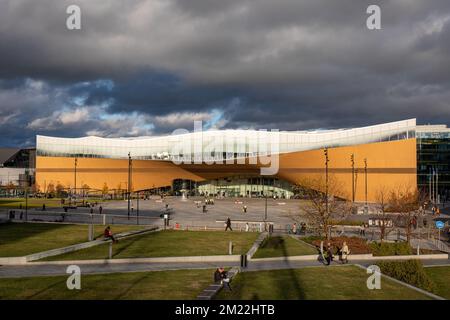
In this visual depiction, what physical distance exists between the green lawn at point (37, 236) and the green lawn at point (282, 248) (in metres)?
9.18

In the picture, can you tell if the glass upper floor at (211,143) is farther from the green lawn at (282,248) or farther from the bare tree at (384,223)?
the green lawn at (282,248)

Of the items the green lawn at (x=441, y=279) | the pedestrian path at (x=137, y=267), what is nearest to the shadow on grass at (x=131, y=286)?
the pedestrian path at (x=137, y=267)

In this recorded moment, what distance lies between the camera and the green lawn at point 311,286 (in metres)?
13.2

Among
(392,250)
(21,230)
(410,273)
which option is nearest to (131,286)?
(410,273)

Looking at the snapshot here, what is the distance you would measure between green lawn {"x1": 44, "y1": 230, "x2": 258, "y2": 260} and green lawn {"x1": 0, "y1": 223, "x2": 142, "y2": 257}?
6.31ft

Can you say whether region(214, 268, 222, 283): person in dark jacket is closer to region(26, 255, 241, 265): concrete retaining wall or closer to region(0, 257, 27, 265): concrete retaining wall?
region(26, 255, 241, 265): concrete retaining wall

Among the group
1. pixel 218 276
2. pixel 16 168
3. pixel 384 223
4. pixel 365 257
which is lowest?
pixel 365 257

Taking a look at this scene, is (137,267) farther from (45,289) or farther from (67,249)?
(67,249)

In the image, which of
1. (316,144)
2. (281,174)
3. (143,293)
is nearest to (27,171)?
(281,174)

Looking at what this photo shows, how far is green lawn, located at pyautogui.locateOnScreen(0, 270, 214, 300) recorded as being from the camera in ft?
41.8

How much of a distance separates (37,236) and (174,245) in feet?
26.9

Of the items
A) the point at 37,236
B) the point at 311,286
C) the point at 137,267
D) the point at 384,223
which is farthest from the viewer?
the point at 384,223

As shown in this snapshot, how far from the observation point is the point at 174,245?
892 inches

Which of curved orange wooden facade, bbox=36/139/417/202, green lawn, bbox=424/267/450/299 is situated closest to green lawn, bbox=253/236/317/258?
green lawn, bbox=424/267/450/299
